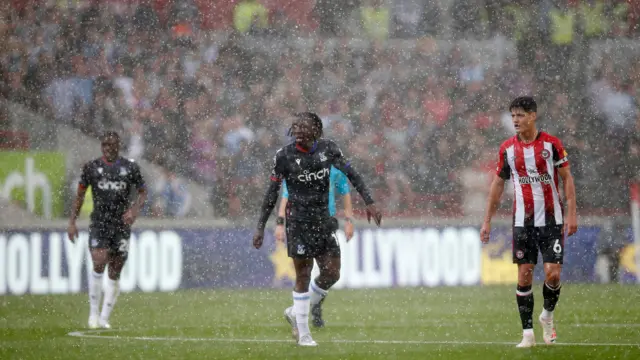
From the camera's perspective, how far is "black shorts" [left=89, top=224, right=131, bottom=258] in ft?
42.1

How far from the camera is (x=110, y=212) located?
42.2ft

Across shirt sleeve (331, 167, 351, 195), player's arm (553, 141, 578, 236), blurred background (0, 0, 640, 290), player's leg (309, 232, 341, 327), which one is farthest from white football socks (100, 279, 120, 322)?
blurred background (0, 0, 640, 290)

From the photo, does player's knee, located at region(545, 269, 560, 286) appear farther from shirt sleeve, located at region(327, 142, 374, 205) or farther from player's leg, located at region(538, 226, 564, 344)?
→ shirt sleeve, located at region(327, 142, 374, 205)

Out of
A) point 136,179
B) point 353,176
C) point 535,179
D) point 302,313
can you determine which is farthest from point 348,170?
point 136,179

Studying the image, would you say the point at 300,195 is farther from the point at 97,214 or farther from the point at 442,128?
the point at 442,128

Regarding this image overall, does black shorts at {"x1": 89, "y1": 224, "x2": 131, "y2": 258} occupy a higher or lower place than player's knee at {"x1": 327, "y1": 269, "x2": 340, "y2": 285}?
higher

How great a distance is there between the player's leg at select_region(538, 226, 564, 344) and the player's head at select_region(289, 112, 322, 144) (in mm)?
2076

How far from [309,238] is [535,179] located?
1.97 meters

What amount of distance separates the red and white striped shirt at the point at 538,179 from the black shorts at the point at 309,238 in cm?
163

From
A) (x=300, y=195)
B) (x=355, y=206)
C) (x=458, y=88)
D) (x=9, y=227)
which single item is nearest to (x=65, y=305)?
(x=9, y=227)

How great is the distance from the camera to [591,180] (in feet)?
66.1

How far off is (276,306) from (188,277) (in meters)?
3.67

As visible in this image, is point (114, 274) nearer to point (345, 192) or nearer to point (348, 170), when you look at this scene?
point (345, 192)

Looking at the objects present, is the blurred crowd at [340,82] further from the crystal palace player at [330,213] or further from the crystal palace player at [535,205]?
the crystal palace player at [535,205]
